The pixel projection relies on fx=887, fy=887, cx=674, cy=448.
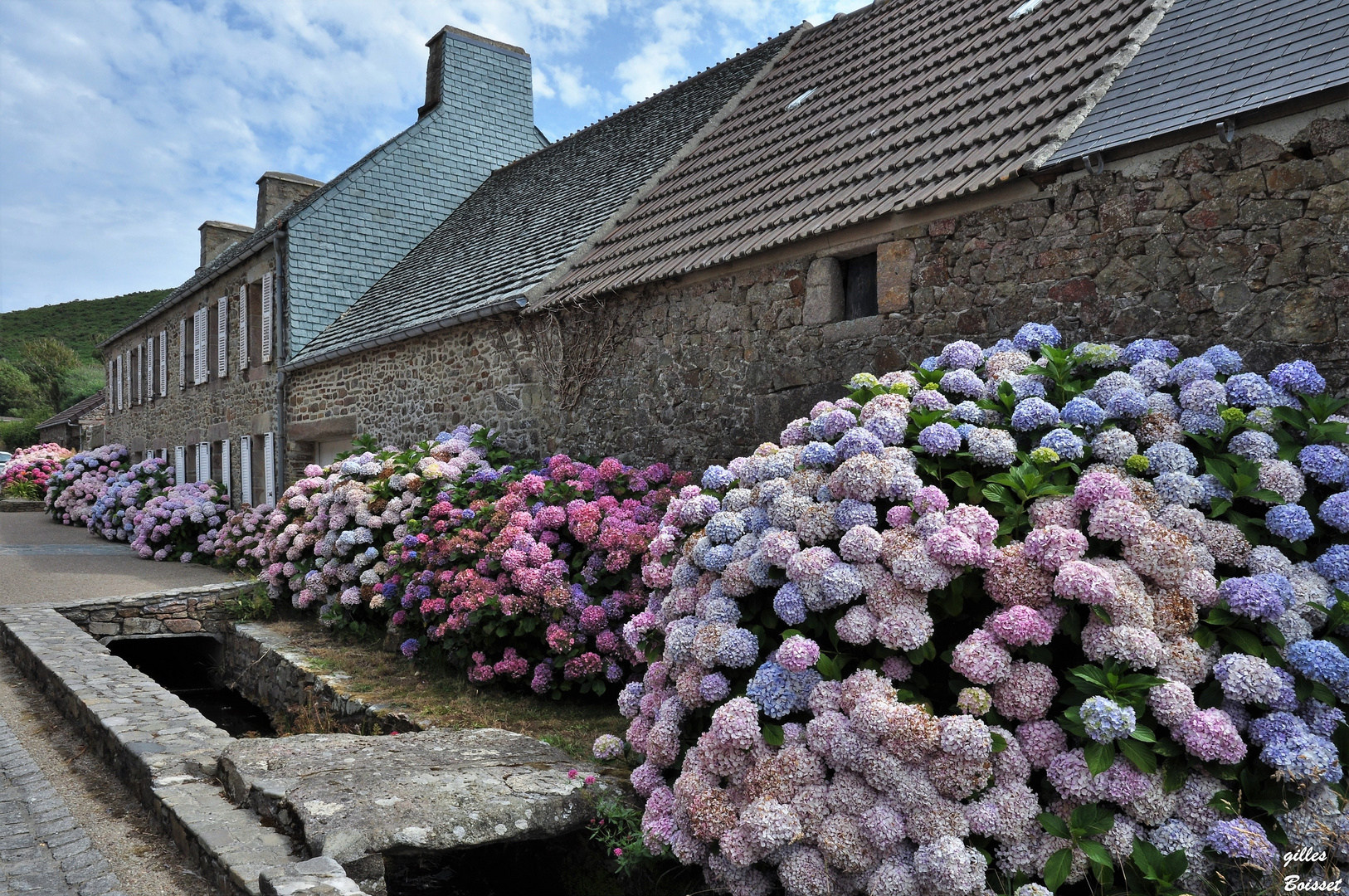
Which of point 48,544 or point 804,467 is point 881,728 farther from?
point 48,544

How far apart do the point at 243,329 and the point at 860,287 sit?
12062mm

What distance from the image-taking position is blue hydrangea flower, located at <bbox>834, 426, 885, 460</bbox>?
12.1ft

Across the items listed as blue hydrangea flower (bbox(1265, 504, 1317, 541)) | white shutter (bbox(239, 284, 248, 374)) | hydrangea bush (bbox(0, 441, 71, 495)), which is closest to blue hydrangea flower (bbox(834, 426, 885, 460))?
blue hydrangea flower (bbox(1265, 504, 1317, 541))

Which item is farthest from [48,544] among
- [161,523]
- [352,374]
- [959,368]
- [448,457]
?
[959,368]

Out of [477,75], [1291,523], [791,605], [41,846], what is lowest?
[41,846]

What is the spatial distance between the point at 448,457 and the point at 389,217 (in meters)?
7.55

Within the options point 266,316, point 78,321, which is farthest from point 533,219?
point 78,321

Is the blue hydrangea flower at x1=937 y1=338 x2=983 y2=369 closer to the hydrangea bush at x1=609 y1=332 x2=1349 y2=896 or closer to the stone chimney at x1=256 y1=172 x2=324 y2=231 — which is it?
the hydrangea bush at x1=609 y1=332 x2=1349 y2=896

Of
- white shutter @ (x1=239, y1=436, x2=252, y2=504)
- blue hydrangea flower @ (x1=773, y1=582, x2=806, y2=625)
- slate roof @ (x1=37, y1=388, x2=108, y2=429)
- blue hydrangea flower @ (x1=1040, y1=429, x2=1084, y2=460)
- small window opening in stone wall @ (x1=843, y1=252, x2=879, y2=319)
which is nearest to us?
blue hydrangea flower @ (x1=773, y1=582, x2=806, y2=625)

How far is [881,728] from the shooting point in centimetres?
284

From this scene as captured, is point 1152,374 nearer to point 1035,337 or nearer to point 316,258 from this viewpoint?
point 1035,337

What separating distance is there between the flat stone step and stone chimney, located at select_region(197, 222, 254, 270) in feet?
67.8

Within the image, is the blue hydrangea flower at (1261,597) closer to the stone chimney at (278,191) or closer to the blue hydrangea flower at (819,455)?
the blue hydrangea flower at (819,455)

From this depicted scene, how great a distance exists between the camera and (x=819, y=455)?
3.86 metres
